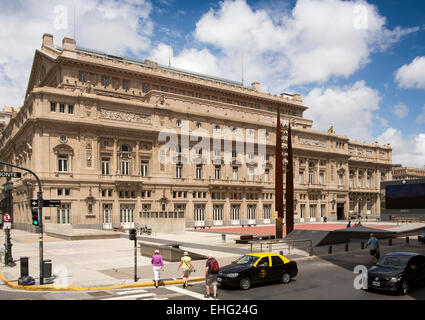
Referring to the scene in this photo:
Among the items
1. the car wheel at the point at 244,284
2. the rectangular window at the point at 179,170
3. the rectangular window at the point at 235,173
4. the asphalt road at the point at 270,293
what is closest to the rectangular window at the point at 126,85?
the rectangular window at the point at 179,170

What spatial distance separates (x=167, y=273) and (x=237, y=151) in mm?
54411

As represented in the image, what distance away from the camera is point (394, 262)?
18.4m

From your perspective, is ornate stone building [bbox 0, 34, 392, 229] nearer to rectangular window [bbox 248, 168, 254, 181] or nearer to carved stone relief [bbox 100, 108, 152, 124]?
carved stone relief [bbox 100, 108, 152, 124]

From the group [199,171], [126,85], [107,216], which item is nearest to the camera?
[107,216]

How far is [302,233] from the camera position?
3828 cm

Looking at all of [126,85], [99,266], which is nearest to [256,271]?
[99,266]

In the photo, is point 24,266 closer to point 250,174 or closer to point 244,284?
point 244,284

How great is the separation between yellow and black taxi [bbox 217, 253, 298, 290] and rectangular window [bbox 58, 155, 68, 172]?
145 feet

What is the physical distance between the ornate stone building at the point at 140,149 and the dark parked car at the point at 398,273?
3701 centimetres

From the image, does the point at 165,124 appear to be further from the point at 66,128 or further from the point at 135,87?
the point at 66,128

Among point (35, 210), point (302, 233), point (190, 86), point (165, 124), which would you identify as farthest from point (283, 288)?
point (190, 86)

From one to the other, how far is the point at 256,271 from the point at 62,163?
45.6 meters

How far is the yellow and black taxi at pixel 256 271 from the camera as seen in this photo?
1841 centimetres

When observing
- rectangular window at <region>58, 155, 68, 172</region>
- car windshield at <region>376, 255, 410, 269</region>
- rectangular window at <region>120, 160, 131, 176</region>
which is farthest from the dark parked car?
rectangular window at <region>120, 160, 131, 176</region>
